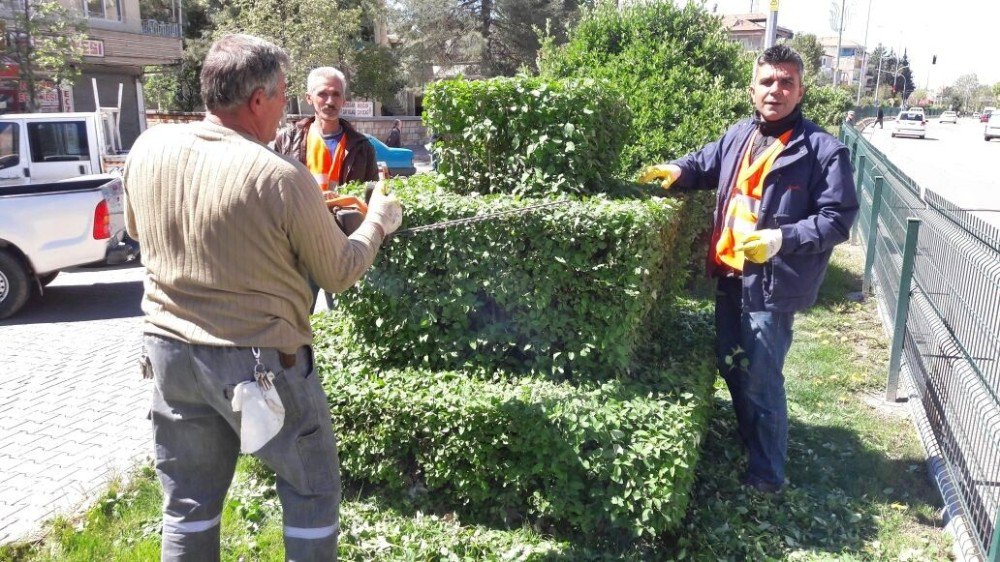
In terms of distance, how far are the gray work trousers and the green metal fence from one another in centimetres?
237

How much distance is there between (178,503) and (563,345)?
5.39 feet

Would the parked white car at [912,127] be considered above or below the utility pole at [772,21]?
below

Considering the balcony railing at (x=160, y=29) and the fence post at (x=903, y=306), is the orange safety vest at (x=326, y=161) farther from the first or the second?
the balcony railing at (x=160, y=29)

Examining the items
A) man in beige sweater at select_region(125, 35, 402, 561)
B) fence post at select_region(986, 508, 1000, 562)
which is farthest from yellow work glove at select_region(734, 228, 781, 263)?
man in beige sweater at select_region(125, 35, 402, 561)

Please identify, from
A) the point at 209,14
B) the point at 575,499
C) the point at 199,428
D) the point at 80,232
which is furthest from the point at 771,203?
the point at 209,14

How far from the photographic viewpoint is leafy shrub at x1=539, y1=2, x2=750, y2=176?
6.61m

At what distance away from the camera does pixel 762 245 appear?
11.0 ft

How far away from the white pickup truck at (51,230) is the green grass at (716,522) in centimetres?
473

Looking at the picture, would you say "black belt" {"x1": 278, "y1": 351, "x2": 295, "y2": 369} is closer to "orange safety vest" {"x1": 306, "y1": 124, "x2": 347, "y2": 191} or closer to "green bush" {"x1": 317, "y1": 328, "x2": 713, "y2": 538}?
"green bush" {"x1": 317, "y1": 328, "x2": 713, "y2": 538}

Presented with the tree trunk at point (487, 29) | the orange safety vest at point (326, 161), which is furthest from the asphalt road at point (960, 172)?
the tree trunk at point (487, 29)

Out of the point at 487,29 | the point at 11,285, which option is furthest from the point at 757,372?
the point at 487,29

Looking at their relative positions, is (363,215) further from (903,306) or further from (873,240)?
(873,240)

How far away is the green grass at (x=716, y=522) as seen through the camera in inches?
127

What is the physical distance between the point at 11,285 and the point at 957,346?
25.9 feet
